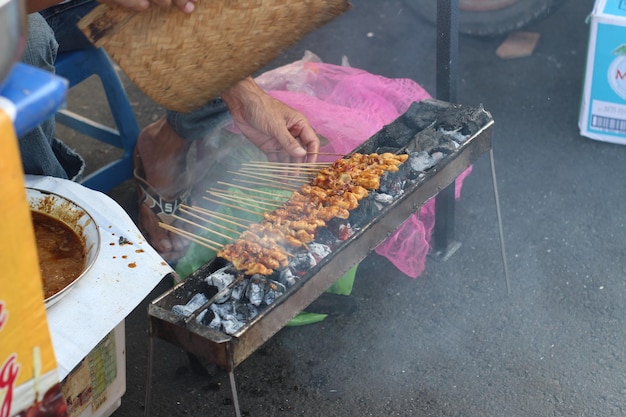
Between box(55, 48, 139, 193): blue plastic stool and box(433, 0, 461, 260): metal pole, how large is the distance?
79.8 inches

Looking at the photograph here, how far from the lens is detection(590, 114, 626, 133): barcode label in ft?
15.6

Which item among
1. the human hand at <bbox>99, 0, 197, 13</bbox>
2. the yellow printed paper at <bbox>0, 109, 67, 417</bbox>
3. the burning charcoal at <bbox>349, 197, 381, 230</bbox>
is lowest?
the burning charcoal at <bbox>349, 197, 381, 230</bbox>

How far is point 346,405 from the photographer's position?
10.9ft

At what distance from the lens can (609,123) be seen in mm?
4773

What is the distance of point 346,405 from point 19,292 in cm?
207

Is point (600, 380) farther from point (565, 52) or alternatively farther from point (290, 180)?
point (565, 52)

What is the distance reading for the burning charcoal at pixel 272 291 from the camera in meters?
2.67

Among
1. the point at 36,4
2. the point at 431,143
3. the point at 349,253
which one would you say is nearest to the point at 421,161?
the point at 431,143

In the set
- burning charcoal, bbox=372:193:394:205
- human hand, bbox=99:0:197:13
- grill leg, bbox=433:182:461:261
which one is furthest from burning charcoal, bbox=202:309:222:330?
grill leg, bbox=433:182:461:261

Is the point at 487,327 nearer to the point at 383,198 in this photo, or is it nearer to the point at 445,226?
the point at 445,226

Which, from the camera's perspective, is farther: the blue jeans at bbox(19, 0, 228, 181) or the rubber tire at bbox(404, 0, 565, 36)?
the rubber tire at bbox(404, 0, 565, 36)

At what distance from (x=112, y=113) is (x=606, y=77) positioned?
3.19 m

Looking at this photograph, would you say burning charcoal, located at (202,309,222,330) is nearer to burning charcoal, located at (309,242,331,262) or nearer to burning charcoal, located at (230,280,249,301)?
burning charcoal, located at (230,280,249,301)

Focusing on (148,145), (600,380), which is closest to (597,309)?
(600,380)
